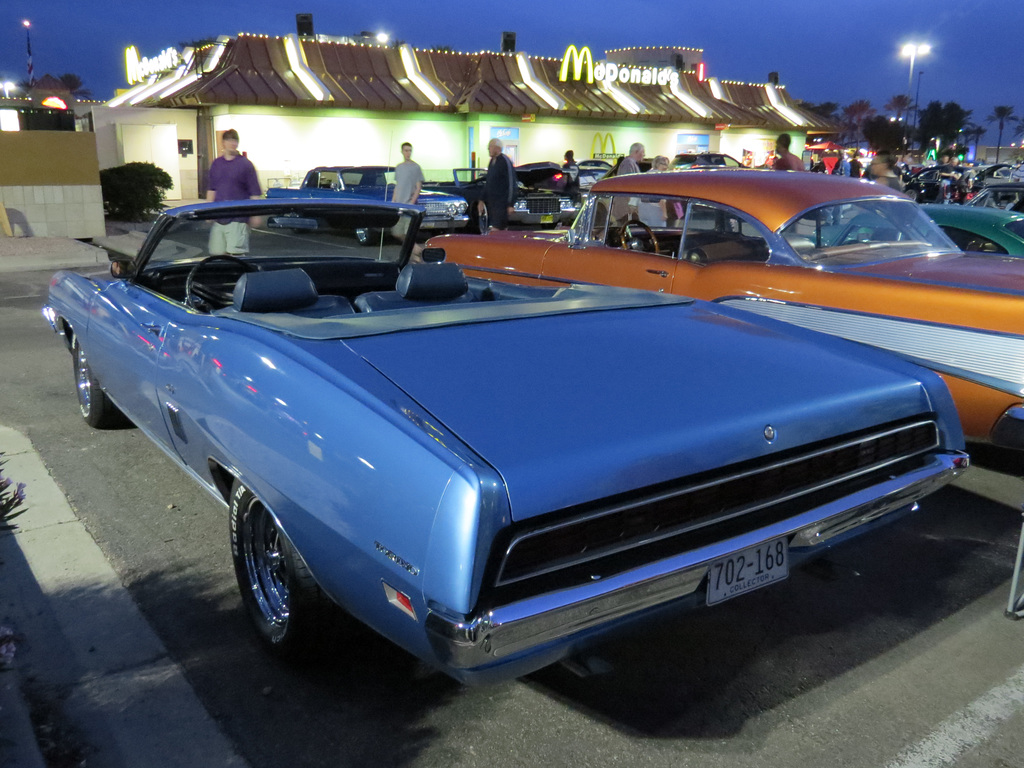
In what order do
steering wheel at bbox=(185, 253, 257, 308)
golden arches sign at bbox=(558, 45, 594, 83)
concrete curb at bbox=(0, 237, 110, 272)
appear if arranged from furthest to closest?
golden arches sign at bbox=(558, 45, 594, 83), concrete curb at bbox=(0, 237, 110, 272), steering wheel at bbox=(185, 253, 257, 308)

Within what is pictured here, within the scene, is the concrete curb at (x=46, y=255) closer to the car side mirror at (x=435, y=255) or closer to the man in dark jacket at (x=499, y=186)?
the man in dark jacket at (x=499, y=186)

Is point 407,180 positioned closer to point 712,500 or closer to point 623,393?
point 623,393

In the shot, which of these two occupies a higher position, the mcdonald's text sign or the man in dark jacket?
the mcdonald's text sign

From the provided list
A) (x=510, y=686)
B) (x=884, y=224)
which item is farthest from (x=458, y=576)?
(x=884, y=224)

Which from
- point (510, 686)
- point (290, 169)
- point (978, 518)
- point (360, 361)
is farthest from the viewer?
point (290, 169)

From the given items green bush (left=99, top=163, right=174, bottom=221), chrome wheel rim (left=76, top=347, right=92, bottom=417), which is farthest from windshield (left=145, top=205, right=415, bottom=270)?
green bush (left=99, top=163, right=174, bottom=221)

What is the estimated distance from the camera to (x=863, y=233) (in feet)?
18.3

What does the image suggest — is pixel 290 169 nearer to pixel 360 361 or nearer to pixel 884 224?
pixel 884 224

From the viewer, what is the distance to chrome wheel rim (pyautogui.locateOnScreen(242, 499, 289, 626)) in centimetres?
291

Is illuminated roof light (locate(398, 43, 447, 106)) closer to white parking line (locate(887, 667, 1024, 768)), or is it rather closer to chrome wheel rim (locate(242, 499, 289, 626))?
chrome wheel rim (locate(242, 499, 289, 626))

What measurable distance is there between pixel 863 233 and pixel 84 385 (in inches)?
186

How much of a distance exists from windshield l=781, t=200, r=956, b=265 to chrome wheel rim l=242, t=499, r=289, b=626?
11.7 ft

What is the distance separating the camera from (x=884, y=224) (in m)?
5.68

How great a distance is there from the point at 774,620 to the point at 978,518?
4.99ft
